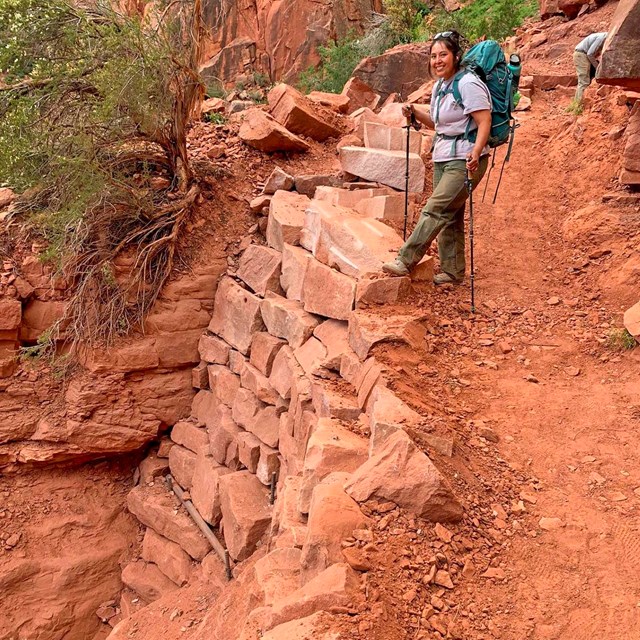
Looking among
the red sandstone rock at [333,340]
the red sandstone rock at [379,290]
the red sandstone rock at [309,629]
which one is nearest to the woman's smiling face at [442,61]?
the red sandstone rock at [379,290]

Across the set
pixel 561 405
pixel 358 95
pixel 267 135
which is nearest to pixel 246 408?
pixel 561 405

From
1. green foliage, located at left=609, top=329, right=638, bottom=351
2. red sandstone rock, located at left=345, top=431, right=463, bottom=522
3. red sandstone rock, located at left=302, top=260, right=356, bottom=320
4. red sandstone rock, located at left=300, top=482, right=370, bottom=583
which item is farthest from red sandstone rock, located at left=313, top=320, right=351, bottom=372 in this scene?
green foliage, located at left=609, top=329, right=638, bottom=351

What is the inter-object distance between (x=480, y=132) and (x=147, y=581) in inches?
193

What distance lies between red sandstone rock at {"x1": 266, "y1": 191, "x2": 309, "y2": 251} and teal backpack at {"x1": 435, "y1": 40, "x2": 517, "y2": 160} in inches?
68.5

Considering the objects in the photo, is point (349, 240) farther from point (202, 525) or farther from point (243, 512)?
point (202, 525)

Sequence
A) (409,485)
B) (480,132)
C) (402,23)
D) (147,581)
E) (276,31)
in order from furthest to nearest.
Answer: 1. (276,31)
2. (402,23)
3. (147,581)
4. (480,132)
5. (409,485)

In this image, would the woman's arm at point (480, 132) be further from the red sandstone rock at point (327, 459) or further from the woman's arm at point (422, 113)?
the red sandstone rock at point (327, 459)

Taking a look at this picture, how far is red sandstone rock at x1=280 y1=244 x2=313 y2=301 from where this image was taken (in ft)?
17.8

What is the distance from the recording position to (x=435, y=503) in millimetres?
2793

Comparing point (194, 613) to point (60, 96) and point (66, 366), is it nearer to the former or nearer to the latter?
point (66, 366)

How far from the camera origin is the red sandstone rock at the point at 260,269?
231 inches

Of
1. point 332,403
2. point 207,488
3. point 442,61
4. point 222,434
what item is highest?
point 442,61

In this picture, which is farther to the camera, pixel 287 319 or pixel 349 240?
pixel 287 319

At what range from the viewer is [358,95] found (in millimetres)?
9484
